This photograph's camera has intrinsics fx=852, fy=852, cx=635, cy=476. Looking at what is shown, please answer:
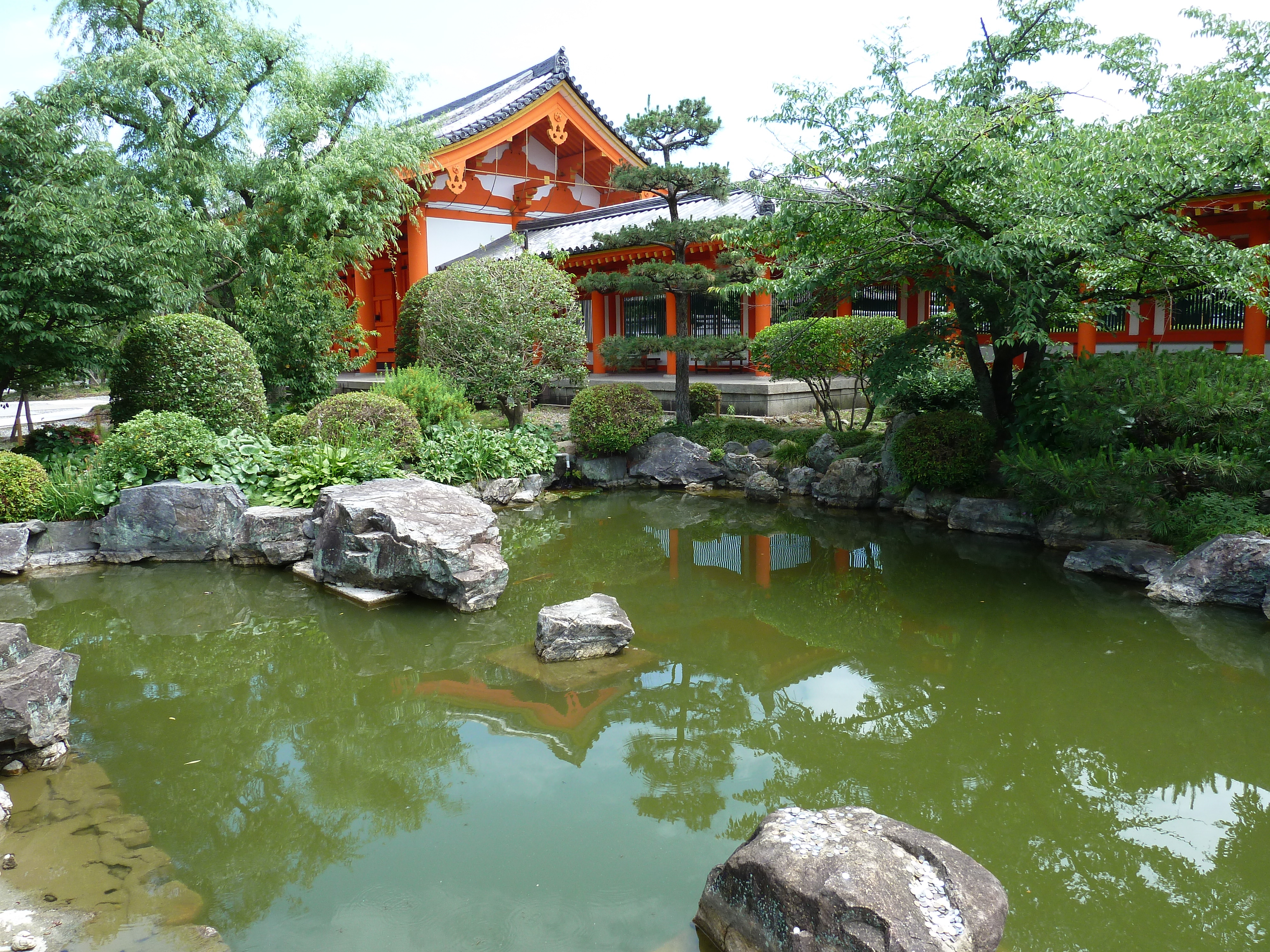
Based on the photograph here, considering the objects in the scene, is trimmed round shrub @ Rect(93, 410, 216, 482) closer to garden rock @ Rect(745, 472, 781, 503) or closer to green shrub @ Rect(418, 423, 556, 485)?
green shrub @ Rect(418, 423, 556, 485)

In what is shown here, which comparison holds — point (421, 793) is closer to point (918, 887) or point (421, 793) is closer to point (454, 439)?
point (918, 887)

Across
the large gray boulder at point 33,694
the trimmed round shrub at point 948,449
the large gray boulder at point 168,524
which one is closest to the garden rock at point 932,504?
the trimmed round shrub at point 948,449

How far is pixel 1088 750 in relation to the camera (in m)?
4.56

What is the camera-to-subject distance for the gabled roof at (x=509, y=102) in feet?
55.1

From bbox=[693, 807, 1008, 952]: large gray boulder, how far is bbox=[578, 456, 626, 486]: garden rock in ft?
28.7

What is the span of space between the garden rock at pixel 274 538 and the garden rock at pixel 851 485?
6.03 meters

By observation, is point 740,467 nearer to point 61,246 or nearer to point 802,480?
point 802,480

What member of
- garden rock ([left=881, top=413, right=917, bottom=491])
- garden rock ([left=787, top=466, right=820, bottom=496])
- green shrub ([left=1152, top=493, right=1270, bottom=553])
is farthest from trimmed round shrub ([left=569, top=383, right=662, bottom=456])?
green shrub ([left=1152, top=493, right=1270, bottom=553])

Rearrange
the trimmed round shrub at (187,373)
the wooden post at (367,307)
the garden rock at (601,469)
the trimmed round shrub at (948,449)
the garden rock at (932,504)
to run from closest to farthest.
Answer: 1. the trimmed round shrub at (948,449)
2. the garden rock at (932,504)
3. the trimmed round shrub at (187,373)
4. the garden rock at (601,469)
5. the wooden post at (367,307)

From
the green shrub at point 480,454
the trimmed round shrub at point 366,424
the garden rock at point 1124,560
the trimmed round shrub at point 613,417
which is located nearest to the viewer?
the garden rock at point 1124,560

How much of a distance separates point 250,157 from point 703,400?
783cm

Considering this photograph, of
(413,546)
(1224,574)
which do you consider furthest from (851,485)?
(413,546)

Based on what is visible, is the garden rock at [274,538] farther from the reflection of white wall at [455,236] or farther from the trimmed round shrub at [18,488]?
the reflection of white wall at [455,236]

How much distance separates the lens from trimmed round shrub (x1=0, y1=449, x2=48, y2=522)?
8.03 meters
